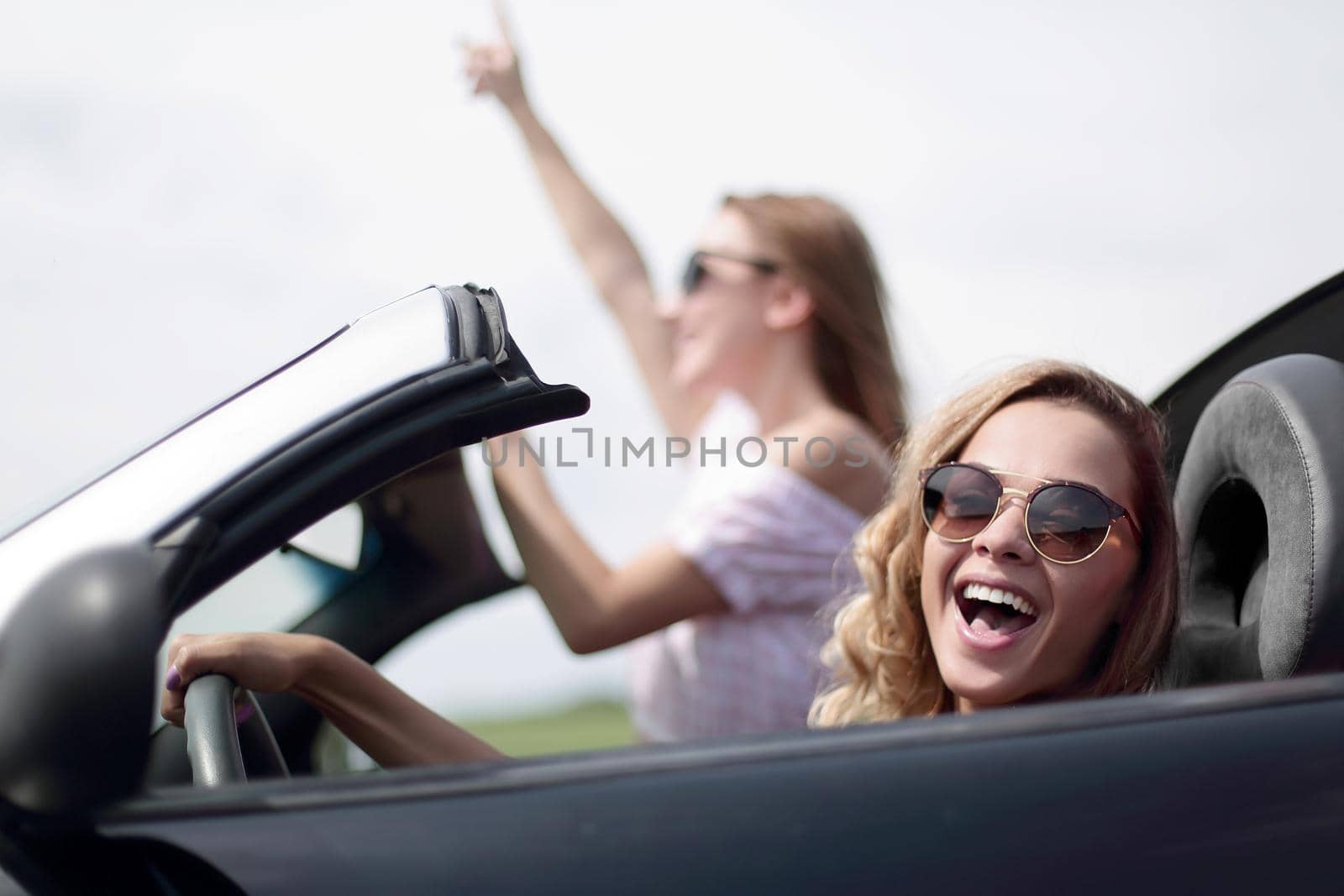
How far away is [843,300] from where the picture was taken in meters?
2.63

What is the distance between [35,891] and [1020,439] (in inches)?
45.7

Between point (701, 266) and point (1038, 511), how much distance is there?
1.30m

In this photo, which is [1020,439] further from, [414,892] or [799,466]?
[414,892]

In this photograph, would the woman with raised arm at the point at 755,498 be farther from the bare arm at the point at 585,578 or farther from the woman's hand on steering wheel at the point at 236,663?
the woman's hand on steering wheel at the point at 236,663

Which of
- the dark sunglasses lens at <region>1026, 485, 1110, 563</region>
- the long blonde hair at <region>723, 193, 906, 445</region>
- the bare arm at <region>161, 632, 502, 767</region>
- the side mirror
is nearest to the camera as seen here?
the side mirror

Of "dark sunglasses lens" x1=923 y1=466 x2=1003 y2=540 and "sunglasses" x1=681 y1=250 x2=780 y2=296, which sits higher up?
"sunglasses" x1=681 y1=250 x2=780 y2=296

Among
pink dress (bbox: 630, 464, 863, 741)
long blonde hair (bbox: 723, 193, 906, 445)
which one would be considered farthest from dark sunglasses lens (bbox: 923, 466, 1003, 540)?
long blonde hair (bbox: 723, 193, 906, 445)

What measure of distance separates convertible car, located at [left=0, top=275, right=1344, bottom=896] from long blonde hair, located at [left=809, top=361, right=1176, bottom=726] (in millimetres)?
318

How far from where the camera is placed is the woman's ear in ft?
8.56

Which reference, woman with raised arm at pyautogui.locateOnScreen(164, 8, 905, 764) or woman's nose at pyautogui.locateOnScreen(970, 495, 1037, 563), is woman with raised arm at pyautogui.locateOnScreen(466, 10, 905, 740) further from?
woman's nose at pyautogui.locateOnScreen(970, 495, 1037, 563)

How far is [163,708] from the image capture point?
131 centimetres

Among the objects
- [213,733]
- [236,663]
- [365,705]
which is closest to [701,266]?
[365,705]

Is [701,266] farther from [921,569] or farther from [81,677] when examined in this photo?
[81,677]

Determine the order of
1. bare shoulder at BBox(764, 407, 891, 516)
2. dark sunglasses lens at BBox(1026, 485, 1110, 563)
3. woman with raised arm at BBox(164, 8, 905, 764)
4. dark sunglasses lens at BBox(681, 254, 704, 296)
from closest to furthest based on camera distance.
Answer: dark sunglasses lens at BBox(1026, 485, 1110, 563)
woman with raised arm at BBox(164, 8, 905, 764)
bare shoulder at BBox(764, 407, 891, 516)
dark sunglasses lens at BBox(681, 254, 704, 296)
